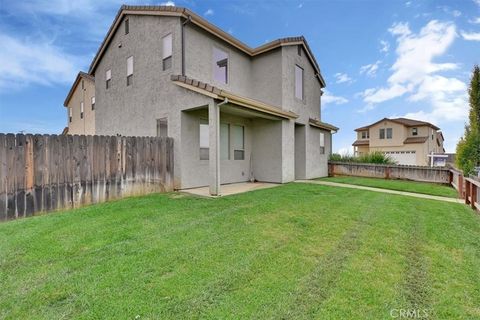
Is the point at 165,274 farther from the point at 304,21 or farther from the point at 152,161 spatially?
the point at 304,21

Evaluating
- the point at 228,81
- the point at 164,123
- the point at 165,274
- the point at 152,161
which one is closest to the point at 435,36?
the point at 228,81

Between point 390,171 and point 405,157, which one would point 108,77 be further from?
point 405,157

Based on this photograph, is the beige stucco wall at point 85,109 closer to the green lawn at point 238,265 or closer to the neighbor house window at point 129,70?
the neighbor house window at point 129,70

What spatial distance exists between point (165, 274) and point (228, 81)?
35.6 feet

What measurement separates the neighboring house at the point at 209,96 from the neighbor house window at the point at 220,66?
0.05 m

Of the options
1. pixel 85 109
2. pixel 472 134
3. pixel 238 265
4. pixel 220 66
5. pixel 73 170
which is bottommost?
pixel 238 265

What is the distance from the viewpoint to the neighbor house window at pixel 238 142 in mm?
12391

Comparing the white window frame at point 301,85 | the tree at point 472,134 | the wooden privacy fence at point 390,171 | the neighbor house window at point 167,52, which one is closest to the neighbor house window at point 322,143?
the wooden privacy fence at point 390,171


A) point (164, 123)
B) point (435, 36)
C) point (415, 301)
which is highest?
point (435, 36)

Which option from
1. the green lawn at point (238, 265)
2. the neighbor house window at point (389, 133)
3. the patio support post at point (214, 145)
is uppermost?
the neighbor house window at point (389, 133)

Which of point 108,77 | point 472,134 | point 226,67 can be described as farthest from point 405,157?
point 108,77

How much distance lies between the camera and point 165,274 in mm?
3293

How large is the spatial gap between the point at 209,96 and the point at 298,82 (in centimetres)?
769

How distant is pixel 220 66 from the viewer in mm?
12273
